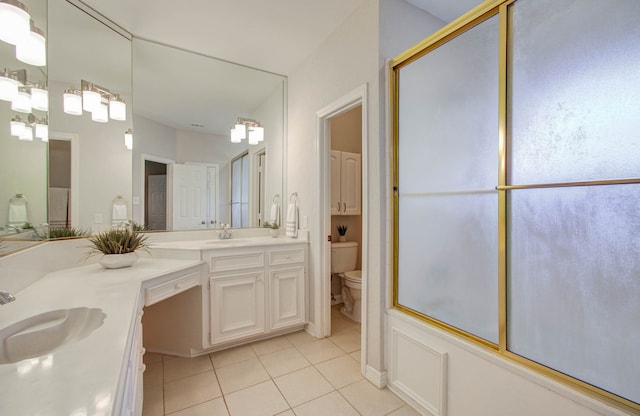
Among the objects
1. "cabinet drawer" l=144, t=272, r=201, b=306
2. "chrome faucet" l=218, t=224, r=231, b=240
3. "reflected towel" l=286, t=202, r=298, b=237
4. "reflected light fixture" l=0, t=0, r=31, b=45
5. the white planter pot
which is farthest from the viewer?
"reflected towel" l=286, t=202, r=298, b=237

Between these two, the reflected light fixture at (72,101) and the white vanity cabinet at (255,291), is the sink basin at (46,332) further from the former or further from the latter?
the reflected light fixture at (72,101)

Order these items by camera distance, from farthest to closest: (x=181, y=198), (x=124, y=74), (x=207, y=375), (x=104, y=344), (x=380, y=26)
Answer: (x=181, y=198) < (x=124, y=74) < (x=207, y=375) < (x=380, y=26) < (x=104, y=344)

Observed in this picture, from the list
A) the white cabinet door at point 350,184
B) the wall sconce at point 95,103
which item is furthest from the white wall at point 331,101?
the wall sconce at point 95,103

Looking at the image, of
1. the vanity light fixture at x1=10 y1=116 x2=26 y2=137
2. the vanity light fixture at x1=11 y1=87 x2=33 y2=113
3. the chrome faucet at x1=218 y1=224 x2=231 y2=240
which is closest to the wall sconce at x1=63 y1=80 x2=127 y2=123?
the vanity light fixture at x1=11 y1=87 x2=33 y2=113

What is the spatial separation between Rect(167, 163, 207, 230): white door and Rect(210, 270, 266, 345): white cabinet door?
76 cm

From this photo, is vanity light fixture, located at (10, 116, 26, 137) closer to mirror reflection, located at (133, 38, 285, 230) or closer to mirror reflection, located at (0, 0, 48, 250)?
mirror reflection, located at (0, 0, 48, 250)

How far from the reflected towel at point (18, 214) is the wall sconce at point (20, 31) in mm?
700

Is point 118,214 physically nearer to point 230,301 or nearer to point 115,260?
point 115,260

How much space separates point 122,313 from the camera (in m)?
1.01

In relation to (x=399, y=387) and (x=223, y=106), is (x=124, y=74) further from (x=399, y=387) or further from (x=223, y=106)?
(x=399, y=387)

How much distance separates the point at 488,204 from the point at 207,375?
2.19 metres

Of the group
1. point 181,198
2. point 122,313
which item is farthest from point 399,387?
point 181,198

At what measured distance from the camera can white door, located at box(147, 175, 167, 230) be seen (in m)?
2.44

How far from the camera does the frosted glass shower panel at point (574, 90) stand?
93cm
